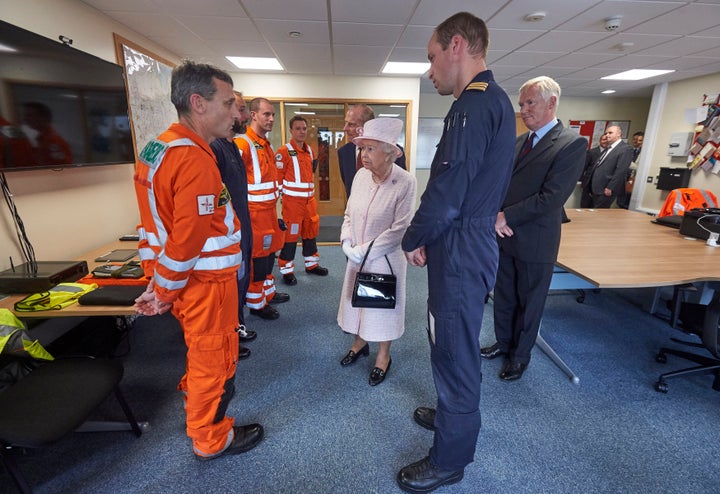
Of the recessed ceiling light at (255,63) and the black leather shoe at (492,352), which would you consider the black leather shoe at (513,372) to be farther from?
the recessed ceiling light at (255,63)

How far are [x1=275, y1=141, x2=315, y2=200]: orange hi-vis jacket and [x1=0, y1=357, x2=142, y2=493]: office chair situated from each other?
2262 millimetres

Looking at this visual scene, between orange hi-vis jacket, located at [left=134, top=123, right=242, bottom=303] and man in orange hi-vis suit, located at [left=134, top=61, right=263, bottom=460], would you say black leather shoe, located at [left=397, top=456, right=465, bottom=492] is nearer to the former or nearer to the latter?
man in orange hi-vis suit, located at [left=134, top=61, right=263, bottom=460]

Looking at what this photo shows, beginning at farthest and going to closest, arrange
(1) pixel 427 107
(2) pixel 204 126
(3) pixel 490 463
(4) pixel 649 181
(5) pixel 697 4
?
A: (1) pixel 427 107 < (4) pixel 649 181 < (5) pixel 697 4 < (3) pixel 490 463 < (2) pixel 204 126

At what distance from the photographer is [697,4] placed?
107 inches

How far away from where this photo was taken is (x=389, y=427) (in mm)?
1768

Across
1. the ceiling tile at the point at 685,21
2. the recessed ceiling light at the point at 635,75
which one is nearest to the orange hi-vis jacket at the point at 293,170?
the ceiling tile at the point at 685,21

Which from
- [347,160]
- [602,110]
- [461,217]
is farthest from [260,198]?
[602,110]

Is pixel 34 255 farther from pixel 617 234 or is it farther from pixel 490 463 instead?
pixel 617 234

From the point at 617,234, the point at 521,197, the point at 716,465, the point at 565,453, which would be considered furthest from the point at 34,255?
the point at 617,234

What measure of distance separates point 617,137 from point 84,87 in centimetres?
A: 649

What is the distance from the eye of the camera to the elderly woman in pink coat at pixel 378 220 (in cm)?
173

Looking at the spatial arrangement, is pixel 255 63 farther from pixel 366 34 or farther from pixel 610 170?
pixel 610 170

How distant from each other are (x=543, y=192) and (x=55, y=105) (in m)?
3.00

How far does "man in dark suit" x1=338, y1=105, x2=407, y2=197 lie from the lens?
2.53 metres
